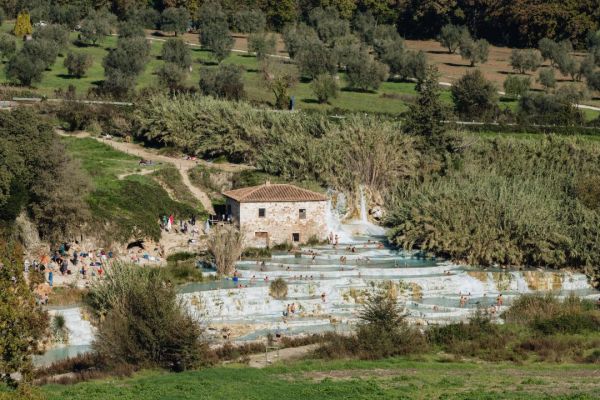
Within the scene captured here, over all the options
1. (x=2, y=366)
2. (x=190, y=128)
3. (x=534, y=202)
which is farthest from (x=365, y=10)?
(x=2, y=366)

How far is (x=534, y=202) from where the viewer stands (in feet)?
241

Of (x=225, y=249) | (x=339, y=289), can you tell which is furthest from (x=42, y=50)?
(x=339, y=289)

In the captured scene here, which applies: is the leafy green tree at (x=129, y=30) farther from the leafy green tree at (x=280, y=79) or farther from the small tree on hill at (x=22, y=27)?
the leafy green tree at (x=280, y=79)

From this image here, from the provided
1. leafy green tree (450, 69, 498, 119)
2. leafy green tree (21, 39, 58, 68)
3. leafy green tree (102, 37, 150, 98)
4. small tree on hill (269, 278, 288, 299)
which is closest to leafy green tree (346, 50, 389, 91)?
leafy green tree (450, 69, 498, 119)

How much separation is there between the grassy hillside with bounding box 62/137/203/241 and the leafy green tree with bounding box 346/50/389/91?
33.7m

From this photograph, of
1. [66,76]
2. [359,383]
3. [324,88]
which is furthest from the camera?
[66,76]

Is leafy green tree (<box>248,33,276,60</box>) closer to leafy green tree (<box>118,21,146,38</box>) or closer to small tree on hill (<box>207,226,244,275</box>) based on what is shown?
leafy green tree (<box>118,21,146,38</box>)

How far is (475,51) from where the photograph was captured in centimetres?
13612

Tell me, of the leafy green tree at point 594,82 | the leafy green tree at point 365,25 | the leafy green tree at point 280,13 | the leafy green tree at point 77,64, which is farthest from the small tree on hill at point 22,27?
the leafy green tree at point 594,82

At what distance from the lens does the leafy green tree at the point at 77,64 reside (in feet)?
363

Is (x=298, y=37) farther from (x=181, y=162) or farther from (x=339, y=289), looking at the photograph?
(x=339, y=289)

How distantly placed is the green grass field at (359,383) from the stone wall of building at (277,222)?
2184 cm

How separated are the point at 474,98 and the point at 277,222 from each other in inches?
1437

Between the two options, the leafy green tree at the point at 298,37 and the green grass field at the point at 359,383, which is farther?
the leafy green tree at the point at 298,37
